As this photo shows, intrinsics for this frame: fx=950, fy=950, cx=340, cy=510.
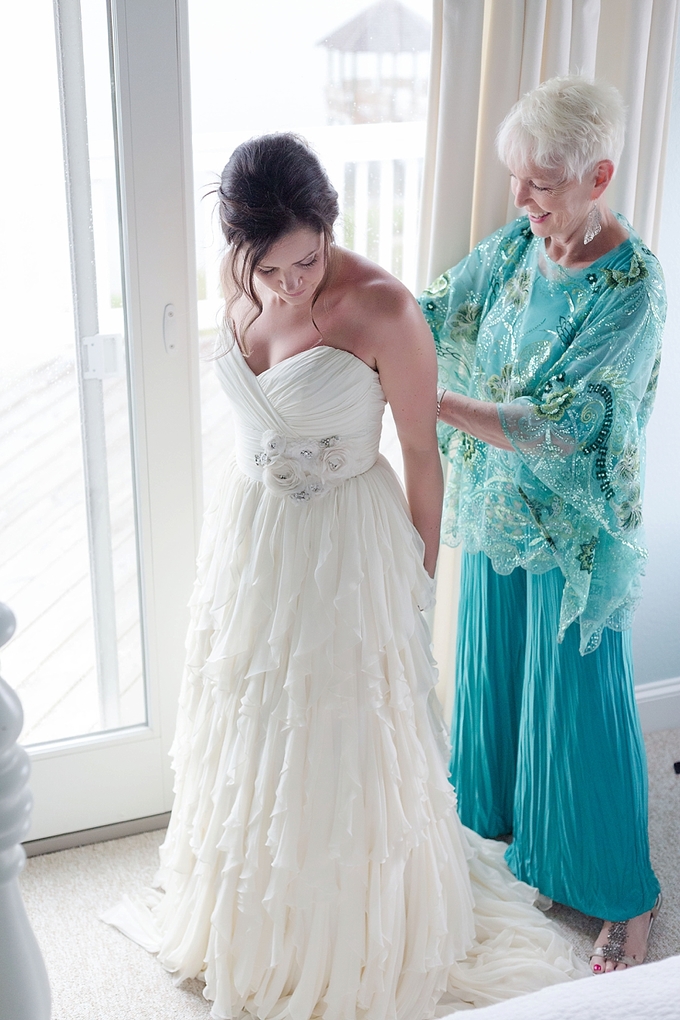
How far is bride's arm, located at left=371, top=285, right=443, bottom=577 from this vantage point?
5.04 ft

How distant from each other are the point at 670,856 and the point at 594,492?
100 cm

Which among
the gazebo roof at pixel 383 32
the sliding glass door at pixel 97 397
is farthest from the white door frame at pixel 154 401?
the gazebo roof at pixel 383 32

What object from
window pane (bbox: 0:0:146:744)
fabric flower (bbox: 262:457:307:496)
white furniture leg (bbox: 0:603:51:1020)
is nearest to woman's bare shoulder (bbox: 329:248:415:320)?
fabric flower (bbox: 262:457:307:496)

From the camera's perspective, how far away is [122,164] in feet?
6.17

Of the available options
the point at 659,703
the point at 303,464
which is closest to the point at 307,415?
the point at 303,464

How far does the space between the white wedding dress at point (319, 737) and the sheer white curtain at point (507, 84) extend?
2.09ft

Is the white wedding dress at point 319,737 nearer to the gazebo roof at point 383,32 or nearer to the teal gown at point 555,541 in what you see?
the teal gown at point 555,541

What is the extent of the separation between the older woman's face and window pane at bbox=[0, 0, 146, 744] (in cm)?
82

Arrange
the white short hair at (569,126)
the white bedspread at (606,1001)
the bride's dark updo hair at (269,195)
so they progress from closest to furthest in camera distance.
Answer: the white bedspread at (606,1001) < the bride's dark updo hair at (269,195) < the white short hair at (569,126)

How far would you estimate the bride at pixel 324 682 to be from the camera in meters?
1.56

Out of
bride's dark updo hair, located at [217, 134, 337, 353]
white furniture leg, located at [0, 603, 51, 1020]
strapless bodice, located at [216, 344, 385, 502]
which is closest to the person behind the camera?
white furniture leg, located at [0, 603, 51, 1020]

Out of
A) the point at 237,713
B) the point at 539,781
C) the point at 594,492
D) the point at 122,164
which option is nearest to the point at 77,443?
the point at 122,164

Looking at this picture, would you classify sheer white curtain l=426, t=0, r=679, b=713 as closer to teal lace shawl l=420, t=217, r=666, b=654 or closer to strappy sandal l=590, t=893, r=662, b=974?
teal lace shawl l=420, t=217, r=666, b=654

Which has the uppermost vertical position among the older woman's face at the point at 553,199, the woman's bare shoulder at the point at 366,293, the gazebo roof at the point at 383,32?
the gazebo roof at the point at 383,32
